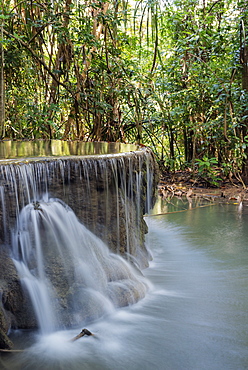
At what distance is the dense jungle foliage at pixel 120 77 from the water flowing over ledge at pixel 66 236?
2430mm

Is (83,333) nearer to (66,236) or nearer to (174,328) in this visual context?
(174,328)

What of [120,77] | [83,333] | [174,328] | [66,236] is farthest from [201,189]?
[83,333]

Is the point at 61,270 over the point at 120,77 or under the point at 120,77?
under

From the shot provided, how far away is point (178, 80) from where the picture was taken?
9.09 metres

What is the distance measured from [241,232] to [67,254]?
3052mm

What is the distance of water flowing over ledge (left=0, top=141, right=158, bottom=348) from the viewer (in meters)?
2.81

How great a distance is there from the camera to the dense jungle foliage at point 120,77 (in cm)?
644

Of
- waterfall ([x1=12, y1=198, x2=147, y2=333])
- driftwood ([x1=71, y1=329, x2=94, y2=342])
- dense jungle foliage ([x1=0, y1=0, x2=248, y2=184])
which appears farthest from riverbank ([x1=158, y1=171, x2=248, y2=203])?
driftwood ([x1=71, y1=329, x2=94, y2=342])

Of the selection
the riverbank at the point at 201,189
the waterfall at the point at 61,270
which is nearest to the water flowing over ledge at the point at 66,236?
the waterfall at the point at 61,270

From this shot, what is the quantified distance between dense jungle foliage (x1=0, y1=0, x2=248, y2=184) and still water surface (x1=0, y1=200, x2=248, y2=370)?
3.12 meters

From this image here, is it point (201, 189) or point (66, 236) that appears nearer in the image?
point (66, 236)

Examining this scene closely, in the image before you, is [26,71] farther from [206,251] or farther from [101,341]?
[101,341]

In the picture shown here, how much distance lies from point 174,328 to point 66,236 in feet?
3.44

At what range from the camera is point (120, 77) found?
24.8ft
